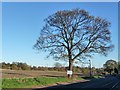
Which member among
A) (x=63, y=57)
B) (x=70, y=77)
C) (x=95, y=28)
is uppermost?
(x=95, y=28)

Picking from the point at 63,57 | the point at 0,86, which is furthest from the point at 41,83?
the point at 63,57

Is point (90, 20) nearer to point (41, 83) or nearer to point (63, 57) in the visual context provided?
point (63, 57)

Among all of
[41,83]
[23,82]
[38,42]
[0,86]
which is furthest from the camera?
[38,42]

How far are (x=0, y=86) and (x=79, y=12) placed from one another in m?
31.5

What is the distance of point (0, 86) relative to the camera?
2967 cm

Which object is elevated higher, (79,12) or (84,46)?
(79,12)

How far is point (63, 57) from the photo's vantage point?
58219 millimetres

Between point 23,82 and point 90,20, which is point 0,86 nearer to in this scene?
point 23,82

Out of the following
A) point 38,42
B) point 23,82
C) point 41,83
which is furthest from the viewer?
point 38,42

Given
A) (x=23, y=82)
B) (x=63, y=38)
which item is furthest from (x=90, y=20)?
(x=23, y=82)

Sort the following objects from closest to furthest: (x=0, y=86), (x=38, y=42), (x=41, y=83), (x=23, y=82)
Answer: (x=0, y=86) < (x=23, y=82) < (x=41, y=83) < (x=38, y=42)

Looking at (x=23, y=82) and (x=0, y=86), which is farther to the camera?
(x=23, y=82)

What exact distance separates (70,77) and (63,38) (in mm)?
8238

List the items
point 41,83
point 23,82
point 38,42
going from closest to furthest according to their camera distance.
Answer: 1. point 23,82
2. point 41,83
3. point 38,42
